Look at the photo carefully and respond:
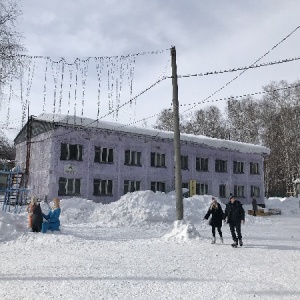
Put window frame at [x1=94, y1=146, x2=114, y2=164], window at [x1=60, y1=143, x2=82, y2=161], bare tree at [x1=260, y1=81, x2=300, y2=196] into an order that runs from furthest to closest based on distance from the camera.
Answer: bare tree at [x1=260, y1=81, x2=300, y2=196] → window frame at [x1=94, y1=146, x2=114, y2=164] → window at [x1=60, y1=143, x2=82, y2=161]

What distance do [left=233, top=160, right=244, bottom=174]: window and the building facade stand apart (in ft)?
1.97

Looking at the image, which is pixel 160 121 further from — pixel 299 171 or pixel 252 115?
pixel 299 171

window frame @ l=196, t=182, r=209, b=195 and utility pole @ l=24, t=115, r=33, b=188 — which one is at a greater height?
utility pole @ l=24, t=115, r=33, b=188

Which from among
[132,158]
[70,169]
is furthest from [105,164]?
[70,169]

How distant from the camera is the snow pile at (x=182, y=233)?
38.5ft

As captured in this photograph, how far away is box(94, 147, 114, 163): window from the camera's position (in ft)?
85.6

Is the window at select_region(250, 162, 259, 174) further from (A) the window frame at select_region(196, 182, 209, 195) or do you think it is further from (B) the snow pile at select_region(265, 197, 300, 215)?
(A) the window frame at select_region(196, 182, 209, 195)

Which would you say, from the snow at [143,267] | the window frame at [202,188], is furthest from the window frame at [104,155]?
the snow at [143,267]

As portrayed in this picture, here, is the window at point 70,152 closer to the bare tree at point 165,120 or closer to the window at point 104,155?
the window at point 104,155

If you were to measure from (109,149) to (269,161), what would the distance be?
2946 cm

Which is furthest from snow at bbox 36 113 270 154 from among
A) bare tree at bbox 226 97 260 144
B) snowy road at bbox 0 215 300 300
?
snowy road at bbox 0 215 300 300

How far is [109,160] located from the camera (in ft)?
87.1

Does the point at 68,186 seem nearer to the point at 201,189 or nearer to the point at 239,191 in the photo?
the point at 201,189

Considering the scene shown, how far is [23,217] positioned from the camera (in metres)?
13.8
